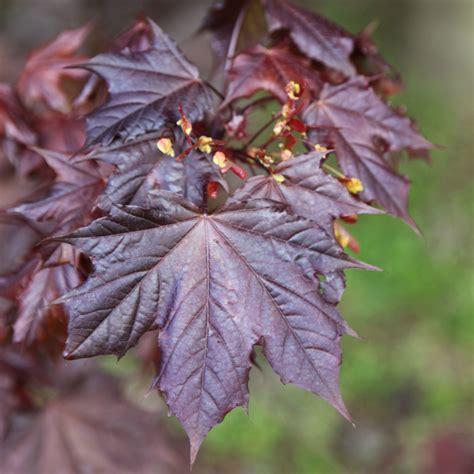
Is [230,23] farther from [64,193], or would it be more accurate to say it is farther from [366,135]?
[64,193]

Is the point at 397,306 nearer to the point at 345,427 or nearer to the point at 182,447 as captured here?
the point at 345,427

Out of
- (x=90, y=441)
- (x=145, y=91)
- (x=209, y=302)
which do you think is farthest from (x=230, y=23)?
(x=90, y=441)

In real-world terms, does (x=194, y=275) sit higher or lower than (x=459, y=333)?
higher

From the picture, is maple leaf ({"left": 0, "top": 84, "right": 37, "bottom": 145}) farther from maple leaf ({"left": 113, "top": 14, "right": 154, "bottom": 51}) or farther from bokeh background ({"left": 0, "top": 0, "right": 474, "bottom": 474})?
bokeh background ({"left": 0, "top": 0, "right": 474, "bottom": 474})

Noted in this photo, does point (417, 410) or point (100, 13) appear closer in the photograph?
point (417, 410)

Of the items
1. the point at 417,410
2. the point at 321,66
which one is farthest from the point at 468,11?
the point at 321,66
